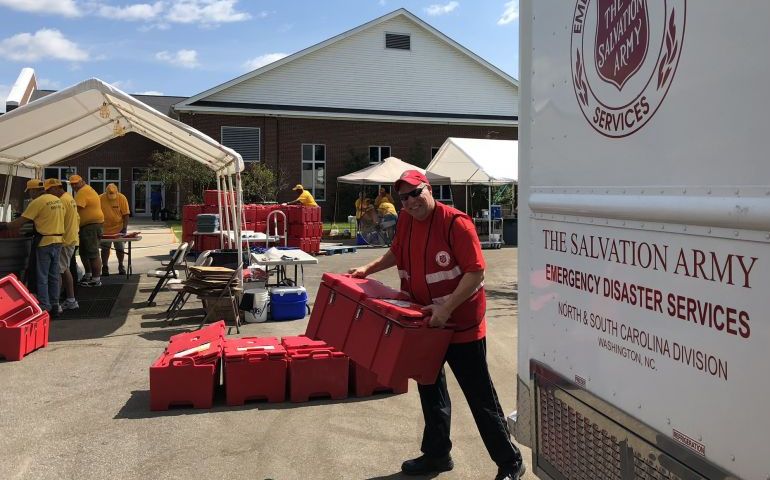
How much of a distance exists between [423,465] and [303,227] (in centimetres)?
1379

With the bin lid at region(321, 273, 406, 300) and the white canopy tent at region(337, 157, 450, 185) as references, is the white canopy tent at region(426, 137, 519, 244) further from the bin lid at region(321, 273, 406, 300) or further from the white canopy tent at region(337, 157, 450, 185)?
the bin lid at region(321, 273, 406, 300)

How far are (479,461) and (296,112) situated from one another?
2748cm

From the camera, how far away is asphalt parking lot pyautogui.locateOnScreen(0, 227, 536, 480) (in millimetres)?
4324

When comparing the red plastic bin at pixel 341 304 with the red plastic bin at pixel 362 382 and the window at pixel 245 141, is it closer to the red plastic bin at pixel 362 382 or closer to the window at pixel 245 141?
the red plastic bin at pixel 362 382

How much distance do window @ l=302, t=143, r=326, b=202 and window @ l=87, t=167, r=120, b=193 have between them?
1165cm

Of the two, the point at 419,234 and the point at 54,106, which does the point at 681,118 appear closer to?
the point at 419,234

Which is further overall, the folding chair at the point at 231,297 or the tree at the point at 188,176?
the tree at the point at 188,176

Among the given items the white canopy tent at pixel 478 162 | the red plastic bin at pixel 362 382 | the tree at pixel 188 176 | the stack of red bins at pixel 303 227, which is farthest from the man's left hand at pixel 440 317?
the tree at pixel 188 176

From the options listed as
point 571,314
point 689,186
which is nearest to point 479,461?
point 571,314

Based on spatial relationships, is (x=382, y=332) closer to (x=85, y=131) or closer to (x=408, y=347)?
(x=408, y=347)

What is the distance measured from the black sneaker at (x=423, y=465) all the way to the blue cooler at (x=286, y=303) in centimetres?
529

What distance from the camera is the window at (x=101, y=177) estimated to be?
35.8 m

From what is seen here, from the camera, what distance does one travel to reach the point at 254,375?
5582 millimetres

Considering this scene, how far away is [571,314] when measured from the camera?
105 inches
